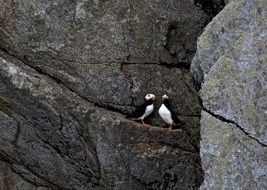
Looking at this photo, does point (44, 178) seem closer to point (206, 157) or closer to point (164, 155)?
point (164, 155)

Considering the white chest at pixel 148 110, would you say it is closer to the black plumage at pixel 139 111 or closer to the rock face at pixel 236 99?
the black plumage at pixel 139 111

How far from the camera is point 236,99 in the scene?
8898 millimetres

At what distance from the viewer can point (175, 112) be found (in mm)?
11148

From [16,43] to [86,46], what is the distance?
1.22m

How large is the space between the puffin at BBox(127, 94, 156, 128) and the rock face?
1.74 m

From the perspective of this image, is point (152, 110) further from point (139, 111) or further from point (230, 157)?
point (230, 157)

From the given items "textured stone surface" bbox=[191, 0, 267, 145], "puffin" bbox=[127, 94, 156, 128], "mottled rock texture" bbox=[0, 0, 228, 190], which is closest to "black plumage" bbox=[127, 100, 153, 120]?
"puffin" bbox=[127, 94, 156, 128]

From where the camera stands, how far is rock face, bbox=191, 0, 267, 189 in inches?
342

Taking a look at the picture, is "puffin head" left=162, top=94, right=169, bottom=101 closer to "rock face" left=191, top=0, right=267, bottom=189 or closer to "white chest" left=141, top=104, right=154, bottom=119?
"white chest" left=141, top=104, right=154, bottom=119

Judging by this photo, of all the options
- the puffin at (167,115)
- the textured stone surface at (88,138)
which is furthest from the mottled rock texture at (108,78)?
the puffin at (167,115)

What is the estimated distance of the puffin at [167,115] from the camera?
35.9 feet

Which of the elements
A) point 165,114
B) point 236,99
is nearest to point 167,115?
point 165,114

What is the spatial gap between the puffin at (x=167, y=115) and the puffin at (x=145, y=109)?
6.6 inches

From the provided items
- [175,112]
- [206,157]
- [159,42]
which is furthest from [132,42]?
[206,157]
